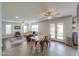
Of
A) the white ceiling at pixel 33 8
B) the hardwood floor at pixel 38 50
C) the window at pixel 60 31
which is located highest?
the white ceiling at pixel 33 8

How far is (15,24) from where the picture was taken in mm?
2207

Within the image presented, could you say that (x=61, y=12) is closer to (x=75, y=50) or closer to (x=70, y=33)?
(x=70, y=33)

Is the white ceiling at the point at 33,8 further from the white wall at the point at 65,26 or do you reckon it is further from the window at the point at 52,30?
the window at the point at 52,30

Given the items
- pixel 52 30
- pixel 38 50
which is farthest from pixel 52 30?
pixel 38 50

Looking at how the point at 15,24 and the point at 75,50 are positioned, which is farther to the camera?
the point at 15,24

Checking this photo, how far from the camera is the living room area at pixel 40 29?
2.09 meters

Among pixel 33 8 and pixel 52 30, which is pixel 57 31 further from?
pixel 33 8

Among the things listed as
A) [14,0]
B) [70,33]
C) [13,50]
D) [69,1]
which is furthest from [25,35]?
[69,1]

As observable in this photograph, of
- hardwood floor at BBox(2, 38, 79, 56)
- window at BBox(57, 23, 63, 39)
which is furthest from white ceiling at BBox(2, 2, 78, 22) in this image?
hardwood floor at BBox(2, 38, 79, 56)

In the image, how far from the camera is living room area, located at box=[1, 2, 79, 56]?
209 centimetres

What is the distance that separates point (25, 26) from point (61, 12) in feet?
2.41

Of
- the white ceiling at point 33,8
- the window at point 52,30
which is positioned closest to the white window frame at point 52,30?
the window at point 52,30

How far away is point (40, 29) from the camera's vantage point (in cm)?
220

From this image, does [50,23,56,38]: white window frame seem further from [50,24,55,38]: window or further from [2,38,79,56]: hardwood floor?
[2,38,79,56]: hardwood floor
